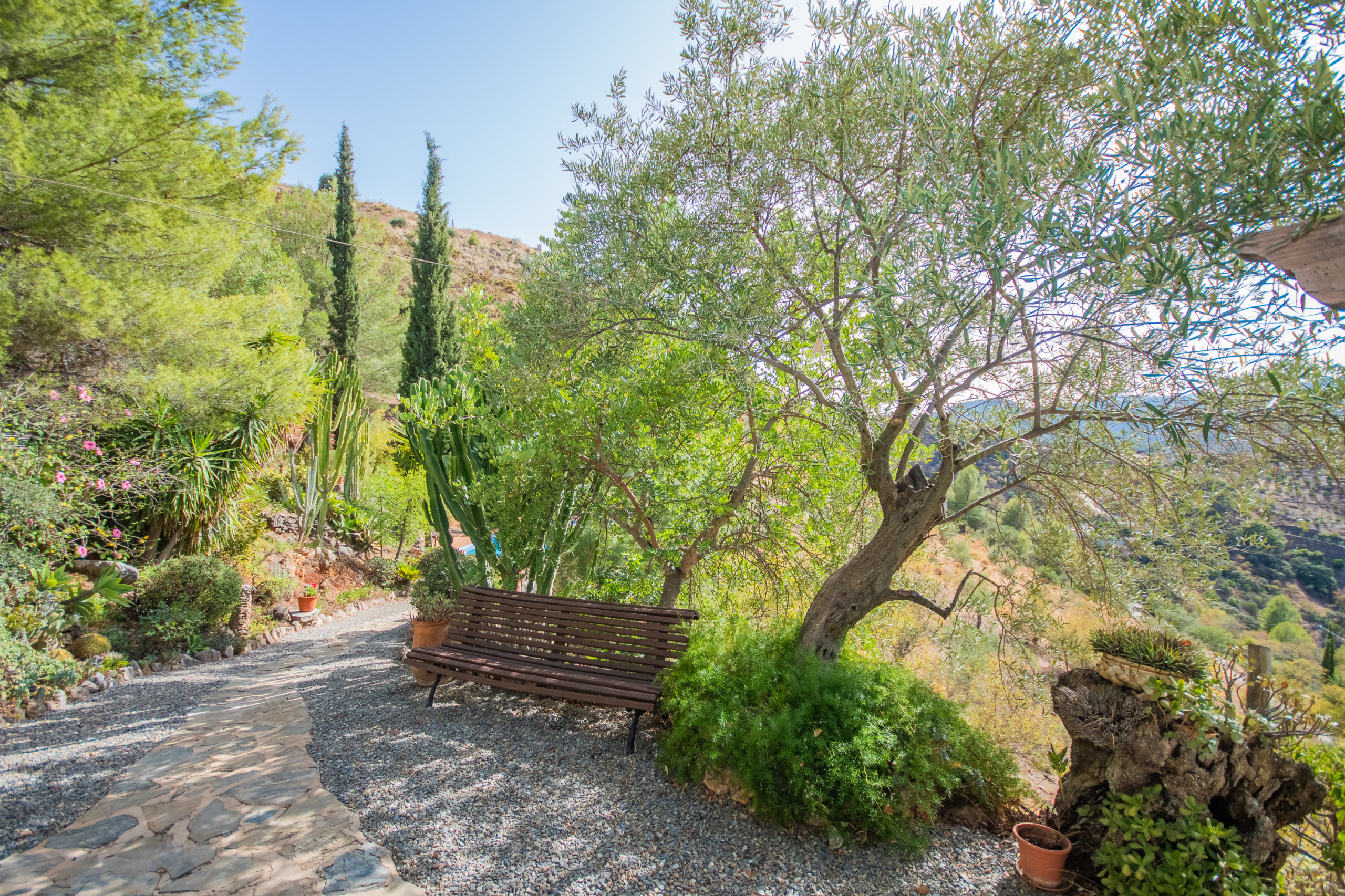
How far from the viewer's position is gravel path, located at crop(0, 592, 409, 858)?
2.94m

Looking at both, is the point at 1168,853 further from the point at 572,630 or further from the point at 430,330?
the point at 430,330

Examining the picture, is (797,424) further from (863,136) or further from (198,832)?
(198,832)

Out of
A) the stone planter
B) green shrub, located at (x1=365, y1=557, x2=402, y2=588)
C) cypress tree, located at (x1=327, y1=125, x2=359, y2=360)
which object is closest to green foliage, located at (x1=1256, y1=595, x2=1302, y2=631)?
the stone planter

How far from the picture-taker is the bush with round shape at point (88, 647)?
5.32 metres

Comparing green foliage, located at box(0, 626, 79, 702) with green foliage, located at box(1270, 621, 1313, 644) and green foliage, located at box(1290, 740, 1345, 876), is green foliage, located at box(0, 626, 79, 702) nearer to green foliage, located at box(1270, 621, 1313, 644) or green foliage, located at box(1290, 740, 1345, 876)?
green foliage, located at box(1290, 740, 1345, 876)

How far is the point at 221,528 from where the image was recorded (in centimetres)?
754

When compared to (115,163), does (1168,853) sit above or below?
below

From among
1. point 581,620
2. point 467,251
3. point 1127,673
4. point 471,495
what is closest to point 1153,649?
point 1127,673

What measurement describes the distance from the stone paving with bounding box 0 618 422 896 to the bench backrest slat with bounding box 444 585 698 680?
1.42 meters

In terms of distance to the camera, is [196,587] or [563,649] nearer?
[563,649]

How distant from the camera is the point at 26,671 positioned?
441cm

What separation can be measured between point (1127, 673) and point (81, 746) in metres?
6.09

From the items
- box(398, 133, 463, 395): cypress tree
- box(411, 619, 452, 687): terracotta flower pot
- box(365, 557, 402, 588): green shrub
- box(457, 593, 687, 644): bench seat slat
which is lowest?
box(365, 557, 402, 588): green shrub

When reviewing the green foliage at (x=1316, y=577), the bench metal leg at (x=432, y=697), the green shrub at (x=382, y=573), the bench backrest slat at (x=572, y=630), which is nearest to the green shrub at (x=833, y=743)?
the bench backrest slat at (x=572, y=630)
